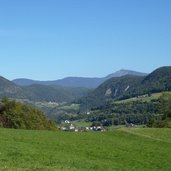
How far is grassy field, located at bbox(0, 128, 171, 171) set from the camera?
25969 mm

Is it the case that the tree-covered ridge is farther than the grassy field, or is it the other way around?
the tree-covered ridge

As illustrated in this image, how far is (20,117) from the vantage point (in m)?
96.4

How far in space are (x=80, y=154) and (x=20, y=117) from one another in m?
64.4

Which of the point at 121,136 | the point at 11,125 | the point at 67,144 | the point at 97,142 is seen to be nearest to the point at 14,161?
the point at 67,144

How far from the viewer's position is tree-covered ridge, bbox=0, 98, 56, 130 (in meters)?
94.7

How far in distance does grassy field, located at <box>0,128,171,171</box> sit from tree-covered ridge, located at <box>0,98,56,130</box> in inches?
2005

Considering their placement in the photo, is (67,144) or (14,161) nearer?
(14,161)

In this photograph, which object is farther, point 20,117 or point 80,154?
point 20,117

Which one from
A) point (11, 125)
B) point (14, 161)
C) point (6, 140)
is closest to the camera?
point (14, 161)

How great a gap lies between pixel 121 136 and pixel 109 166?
2172 centimetres

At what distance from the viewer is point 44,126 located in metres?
98.4

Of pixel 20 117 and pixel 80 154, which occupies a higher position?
pixel 80 154

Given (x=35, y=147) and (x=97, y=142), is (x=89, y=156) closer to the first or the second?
(x=35, y=147)

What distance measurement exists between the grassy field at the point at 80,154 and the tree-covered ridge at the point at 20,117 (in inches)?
2005
